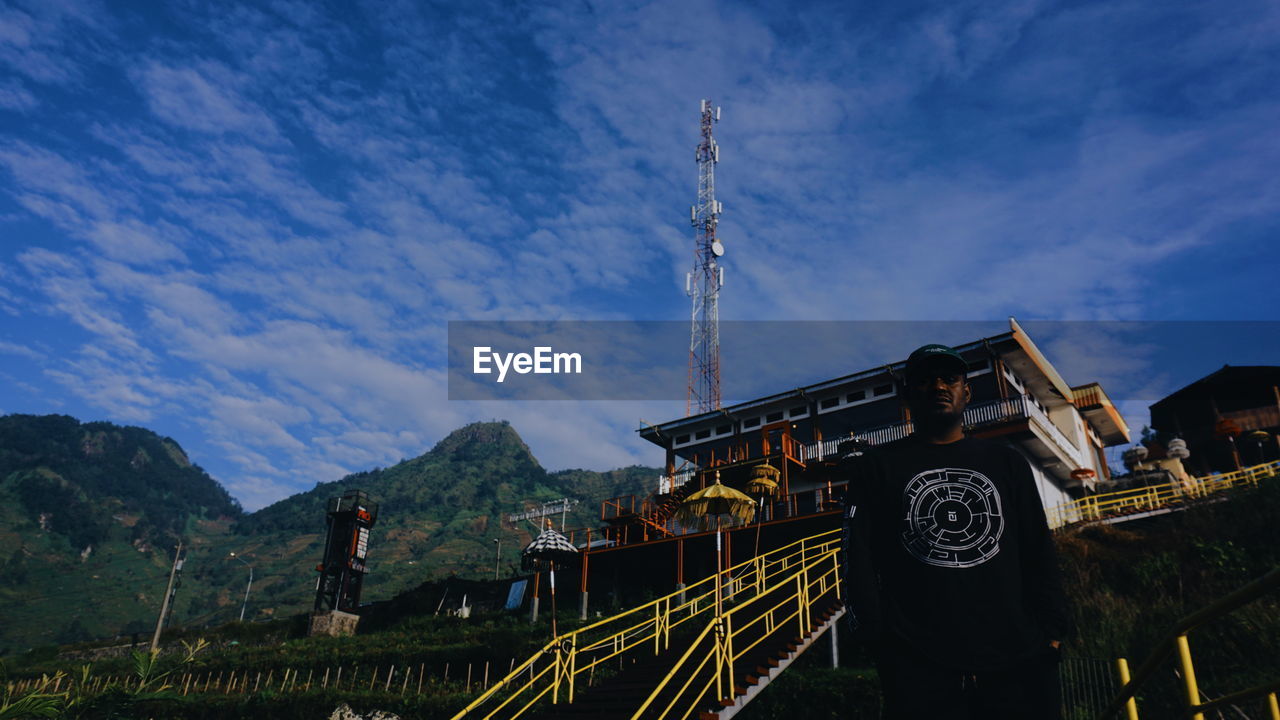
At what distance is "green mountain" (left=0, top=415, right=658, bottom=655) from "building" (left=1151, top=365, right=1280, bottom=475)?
73468mm

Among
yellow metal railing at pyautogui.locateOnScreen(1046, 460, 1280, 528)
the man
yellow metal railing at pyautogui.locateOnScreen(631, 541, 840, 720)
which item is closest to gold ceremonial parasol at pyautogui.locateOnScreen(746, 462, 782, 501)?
yellow metal railing at pyautogui.locateOnScreen(631, 541, 840, 720)

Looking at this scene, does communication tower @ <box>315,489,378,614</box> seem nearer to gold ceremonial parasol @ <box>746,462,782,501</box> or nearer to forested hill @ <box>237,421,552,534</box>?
gold ceremonial parasol @ <box>746,462,782,501</box>

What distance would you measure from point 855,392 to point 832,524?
7.98 meters

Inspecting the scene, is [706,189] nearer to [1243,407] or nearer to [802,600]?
[1243,407]

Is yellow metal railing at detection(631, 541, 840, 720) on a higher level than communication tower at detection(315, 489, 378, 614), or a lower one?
lower

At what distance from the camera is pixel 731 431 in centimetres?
3575

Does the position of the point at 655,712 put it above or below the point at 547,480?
below

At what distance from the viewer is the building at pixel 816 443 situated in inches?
1097

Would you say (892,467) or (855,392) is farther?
(855,392)

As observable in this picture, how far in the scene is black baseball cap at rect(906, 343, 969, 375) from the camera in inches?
182

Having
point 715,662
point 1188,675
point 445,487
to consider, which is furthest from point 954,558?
point 445,487

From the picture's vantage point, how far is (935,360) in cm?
462

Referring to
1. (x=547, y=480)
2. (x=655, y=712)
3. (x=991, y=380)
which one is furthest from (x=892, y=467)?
(x=547, y=480)

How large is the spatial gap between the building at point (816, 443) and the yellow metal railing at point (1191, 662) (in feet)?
73.0
